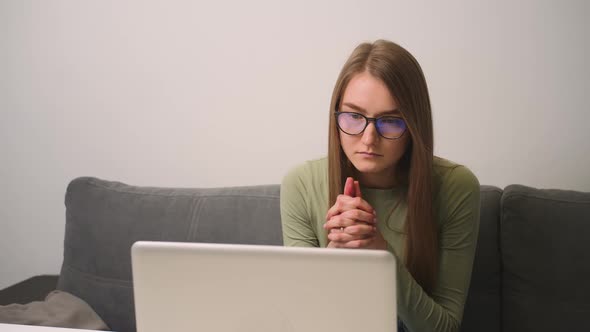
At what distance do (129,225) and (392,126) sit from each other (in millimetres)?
999

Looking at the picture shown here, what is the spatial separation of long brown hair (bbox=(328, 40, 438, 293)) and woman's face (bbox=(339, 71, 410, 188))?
0.02 metres

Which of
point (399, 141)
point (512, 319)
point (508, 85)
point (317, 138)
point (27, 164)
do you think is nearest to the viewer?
point (399, 141)

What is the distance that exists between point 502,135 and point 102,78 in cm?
150

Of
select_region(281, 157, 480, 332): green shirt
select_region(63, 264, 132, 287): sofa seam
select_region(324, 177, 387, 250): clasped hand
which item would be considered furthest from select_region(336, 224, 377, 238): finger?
select_region(63, 264, 132, 287): sofa seam

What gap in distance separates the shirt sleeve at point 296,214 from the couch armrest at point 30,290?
106 cm

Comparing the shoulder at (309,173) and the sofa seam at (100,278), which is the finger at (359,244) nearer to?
the shoulder at (309,173)

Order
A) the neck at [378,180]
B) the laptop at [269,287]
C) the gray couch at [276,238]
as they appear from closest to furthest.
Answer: the laptop at [269,287] < the neck at [378,180] < the gray couch at [276,238]

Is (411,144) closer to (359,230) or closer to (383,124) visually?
(383,124)

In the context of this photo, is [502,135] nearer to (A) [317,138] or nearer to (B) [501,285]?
(B) [501,285]

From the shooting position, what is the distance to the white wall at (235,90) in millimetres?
1777

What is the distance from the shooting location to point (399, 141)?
1301mm

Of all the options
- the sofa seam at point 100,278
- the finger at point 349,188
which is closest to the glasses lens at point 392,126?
the finger at point 349,188

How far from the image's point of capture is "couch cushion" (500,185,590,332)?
1546 mm

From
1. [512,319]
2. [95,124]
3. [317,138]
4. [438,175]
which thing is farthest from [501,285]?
[95,124]
